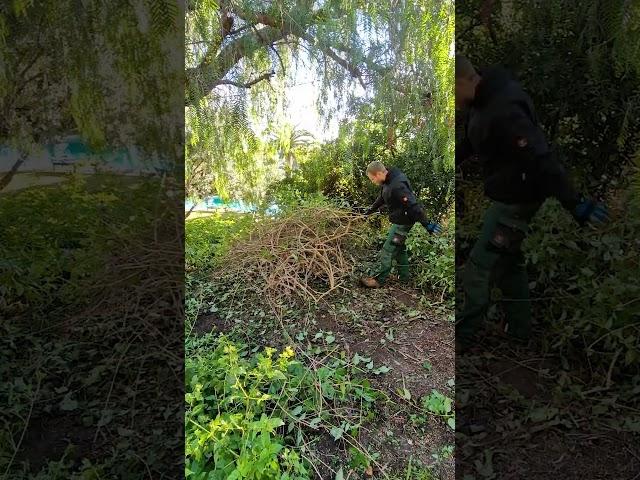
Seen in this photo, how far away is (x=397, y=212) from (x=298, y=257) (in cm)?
32

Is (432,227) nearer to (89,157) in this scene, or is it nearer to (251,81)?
(251,81)

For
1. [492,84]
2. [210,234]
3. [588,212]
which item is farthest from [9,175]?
[588,212]

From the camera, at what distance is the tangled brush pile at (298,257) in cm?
136

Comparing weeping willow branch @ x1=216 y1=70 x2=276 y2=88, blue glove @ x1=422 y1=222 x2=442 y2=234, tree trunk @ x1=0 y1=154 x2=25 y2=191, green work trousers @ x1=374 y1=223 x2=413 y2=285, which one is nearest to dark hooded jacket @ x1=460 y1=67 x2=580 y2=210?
blue glove @ x1=422 y1=222 x2=442 y2=234

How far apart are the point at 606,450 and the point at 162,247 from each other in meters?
1.38

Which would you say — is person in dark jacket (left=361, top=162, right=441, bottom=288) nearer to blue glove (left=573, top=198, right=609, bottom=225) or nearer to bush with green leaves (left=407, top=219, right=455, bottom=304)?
bush with green leaves (left=407, top=219, right=455, bottom=304)

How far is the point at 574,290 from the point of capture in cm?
124

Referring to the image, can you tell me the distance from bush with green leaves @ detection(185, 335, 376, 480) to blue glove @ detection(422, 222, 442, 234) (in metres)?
0.46

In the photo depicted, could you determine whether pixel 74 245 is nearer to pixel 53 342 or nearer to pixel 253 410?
pixel 53 342

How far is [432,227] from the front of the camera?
4.25ft

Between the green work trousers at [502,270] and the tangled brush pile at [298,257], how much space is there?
1.16 feet

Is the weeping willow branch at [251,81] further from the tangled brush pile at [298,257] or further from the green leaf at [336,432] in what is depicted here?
the green leaf at [336,432]

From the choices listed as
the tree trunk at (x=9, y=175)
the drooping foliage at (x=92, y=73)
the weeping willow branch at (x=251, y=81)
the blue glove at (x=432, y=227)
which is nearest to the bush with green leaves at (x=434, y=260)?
the blue glove at (x=432, y=227)

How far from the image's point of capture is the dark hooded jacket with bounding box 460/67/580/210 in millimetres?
1190
